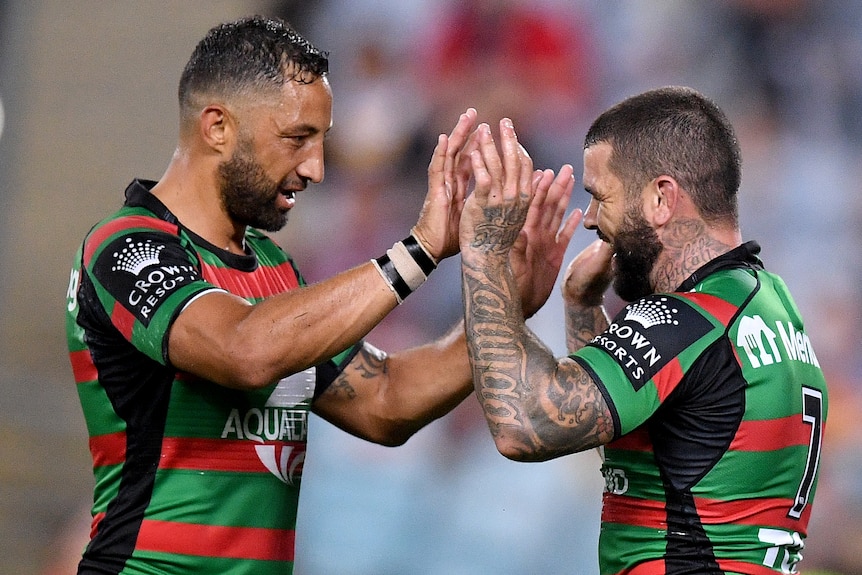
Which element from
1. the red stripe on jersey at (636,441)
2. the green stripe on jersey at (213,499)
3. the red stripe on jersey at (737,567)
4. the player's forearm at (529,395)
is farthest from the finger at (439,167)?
the red stripe on jersey at (737,567)

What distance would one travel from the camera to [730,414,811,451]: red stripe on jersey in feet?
7.43

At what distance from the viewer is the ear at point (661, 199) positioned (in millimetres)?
2477

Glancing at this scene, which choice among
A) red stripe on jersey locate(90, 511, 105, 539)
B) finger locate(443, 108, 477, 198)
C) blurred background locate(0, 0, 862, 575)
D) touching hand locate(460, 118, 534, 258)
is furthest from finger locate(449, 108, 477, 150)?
blurred background locate(0, 0, 862, 575)

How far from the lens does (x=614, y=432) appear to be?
2.21 metres

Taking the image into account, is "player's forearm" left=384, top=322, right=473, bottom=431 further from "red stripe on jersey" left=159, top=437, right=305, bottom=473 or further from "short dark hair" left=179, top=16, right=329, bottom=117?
"short dark hair" left=179, top=16, right=329, bottom=117

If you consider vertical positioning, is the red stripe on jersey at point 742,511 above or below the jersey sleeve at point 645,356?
below

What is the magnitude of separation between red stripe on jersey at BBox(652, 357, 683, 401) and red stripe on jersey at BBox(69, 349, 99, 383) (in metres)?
1.35

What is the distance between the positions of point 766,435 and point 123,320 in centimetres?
147

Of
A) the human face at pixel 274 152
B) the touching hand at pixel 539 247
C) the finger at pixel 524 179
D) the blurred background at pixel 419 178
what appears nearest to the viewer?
the finger at pixel 524 179

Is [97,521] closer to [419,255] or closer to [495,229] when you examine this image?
[419,255]

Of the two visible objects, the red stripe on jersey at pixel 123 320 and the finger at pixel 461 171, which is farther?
the finger at pixel 461 171

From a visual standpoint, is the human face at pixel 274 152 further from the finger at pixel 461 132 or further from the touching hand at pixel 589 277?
the touching hand at pixel 589 277

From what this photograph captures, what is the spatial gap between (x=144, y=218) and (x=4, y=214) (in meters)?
3.78

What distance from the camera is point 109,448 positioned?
252 centimetres
